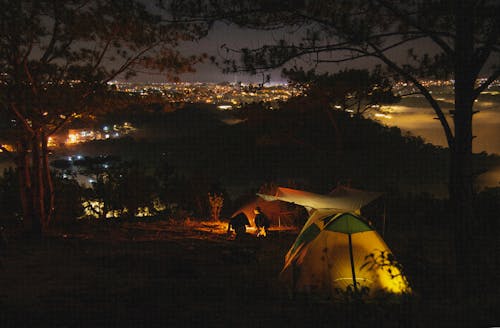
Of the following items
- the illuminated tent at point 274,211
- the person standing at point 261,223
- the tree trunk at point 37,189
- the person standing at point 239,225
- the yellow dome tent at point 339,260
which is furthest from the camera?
the illuminated tent at point 274,211

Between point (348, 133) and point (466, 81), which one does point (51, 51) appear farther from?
point (348, 133)

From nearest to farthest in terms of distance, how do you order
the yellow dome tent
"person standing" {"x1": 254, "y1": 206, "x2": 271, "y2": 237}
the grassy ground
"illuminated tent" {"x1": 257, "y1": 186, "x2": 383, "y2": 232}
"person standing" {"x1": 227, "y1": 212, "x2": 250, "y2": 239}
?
the grassy ground, the yellow dome tent, "illuminated tent" {"x1": 257, "y1": 186, "x2": 383, "y2": 232}, "person standing" {"x1": 227, "y1": 212, "x2": 250, "y2": 239}, "person standing" {"x1": 254, "y1": 206, "x2": 271, "y2": 237}

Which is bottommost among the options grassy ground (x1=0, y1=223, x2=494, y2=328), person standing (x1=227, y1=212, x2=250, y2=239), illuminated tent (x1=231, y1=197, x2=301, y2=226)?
grassy ground (x1=0, y1=223, x2=494, y2=328)

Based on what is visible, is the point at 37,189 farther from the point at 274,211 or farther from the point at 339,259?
the point at 339,259

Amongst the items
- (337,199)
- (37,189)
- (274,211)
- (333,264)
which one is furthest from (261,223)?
(333,264)

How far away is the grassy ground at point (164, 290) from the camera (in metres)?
5.62

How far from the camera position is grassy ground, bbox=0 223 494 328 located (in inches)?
221

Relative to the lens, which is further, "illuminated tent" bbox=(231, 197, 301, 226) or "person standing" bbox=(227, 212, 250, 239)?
"illuminated tent" bbox=(231, 197, 301, 226)

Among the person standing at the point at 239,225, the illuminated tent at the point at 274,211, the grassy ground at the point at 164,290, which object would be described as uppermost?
the illuminated tent at the point at 274,211

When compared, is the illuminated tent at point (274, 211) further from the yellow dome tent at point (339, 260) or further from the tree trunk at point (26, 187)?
the yellow dome tent at point (339, 260)

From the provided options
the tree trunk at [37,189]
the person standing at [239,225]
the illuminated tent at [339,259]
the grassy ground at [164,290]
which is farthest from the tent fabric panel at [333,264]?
the tree trunk at [37,189]

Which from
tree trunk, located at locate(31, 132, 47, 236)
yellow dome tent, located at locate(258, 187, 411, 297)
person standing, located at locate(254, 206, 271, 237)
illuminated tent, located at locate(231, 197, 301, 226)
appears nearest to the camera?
yellow dome tent, located at locate(258, 187, 411, 297)

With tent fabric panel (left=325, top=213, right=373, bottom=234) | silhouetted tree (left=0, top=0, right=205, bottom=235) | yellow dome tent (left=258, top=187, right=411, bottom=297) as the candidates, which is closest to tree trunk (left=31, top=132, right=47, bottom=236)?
silhouetted tree (left=0, top=0, right=205, bottom=235)

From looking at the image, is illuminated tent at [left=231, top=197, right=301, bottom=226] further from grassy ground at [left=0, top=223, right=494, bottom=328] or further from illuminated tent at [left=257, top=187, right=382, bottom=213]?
illuminated tent at [left=257, top=187, right=382, bottom=213]
